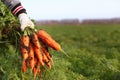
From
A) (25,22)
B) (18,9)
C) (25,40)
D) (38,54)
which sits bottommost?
(38,54)

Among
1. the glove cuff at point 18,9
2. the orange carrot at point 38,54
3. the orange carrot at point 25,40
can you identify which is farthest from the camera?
the glove cuff at point 18,9

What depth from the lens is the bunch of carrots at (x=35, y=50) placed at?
633 cm

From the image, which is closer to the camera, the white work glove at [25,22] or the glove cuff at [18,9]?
the white work glove at [25,22]

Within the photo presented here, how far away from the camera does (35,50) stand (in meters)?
6.43

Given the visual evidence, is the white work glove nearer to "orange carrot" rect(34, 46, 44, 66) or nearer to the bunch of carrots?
the bunch of carrots

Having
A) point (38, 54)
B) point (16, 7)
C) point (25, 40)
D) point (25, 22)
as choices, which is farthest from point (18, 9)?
point (38, 54)

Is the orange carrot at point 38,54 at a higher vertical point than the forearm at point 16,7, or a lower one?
lower

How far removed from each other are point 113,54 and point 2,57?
15.8 feet

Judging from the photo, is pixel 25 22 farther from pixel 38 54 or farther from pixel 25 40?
pixel 38 54

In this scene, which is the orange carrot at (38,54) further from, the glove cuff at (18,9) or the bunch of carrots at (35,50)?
the glove cuff at (18,9)

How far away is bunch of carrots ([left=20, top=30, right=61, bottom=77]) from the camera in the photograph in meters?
6.33

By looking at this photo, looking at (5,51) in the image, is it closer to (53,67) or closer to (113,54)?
(53,67)

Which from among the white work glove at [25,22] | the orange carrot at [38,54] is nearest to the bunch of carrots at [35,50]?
the orange carrot at [38,54]

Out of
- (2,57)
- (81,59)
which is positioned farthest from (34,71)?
(81,59)
